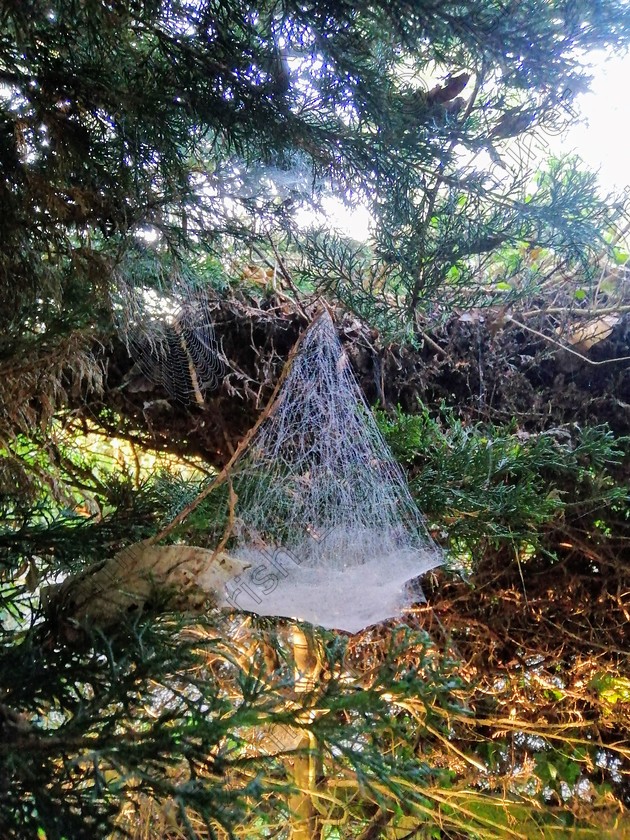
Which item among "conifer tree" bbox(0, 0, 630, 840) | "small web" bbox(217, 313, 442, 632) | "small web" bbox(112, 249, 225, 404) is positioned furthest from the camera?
"small web" bbox(112, 249, 225, 404)

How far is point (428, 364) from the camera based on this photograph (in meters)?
1.46

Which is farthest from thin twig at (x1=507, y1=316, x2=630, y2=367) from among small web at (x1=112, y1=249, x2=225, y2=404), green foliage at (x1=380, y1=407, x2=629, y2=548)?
small web at (x1=112, y1=249, x2=225, y2=404)

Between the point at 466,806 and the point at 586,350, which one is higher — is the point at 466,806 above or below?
below

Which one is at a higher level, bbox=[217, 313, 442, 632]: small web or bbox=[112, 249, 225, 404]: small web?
bbox=[112, 249, 225, 404]: small web

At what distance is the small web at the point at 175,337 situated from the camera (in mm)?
1204

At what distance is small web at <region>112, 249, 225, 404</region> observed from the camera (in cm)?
120

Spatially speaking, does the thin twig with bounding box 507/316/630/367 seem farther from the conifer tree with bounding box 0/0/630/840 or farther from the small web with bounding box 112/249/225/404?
the small web with bounding box 112/249/225/404

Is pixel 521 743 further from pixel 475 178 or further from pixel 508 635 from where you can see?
pixel 475 178

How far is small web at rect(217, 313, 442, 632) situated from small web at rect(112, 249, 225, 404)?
0.90 feet

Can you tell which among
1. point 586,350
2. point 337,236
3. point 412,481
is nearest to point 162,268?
point 337,236

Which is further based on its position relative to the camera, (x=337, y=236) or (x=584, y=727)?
(x=584, y=727)

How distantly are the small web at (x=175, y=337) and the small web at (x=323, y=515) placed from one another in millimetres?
273

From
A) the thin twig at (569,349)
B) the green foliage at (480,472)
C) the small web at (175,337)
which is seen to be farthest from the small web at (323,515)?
the thin twig at (569,349)

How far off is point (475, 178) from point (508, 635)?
115 cm
